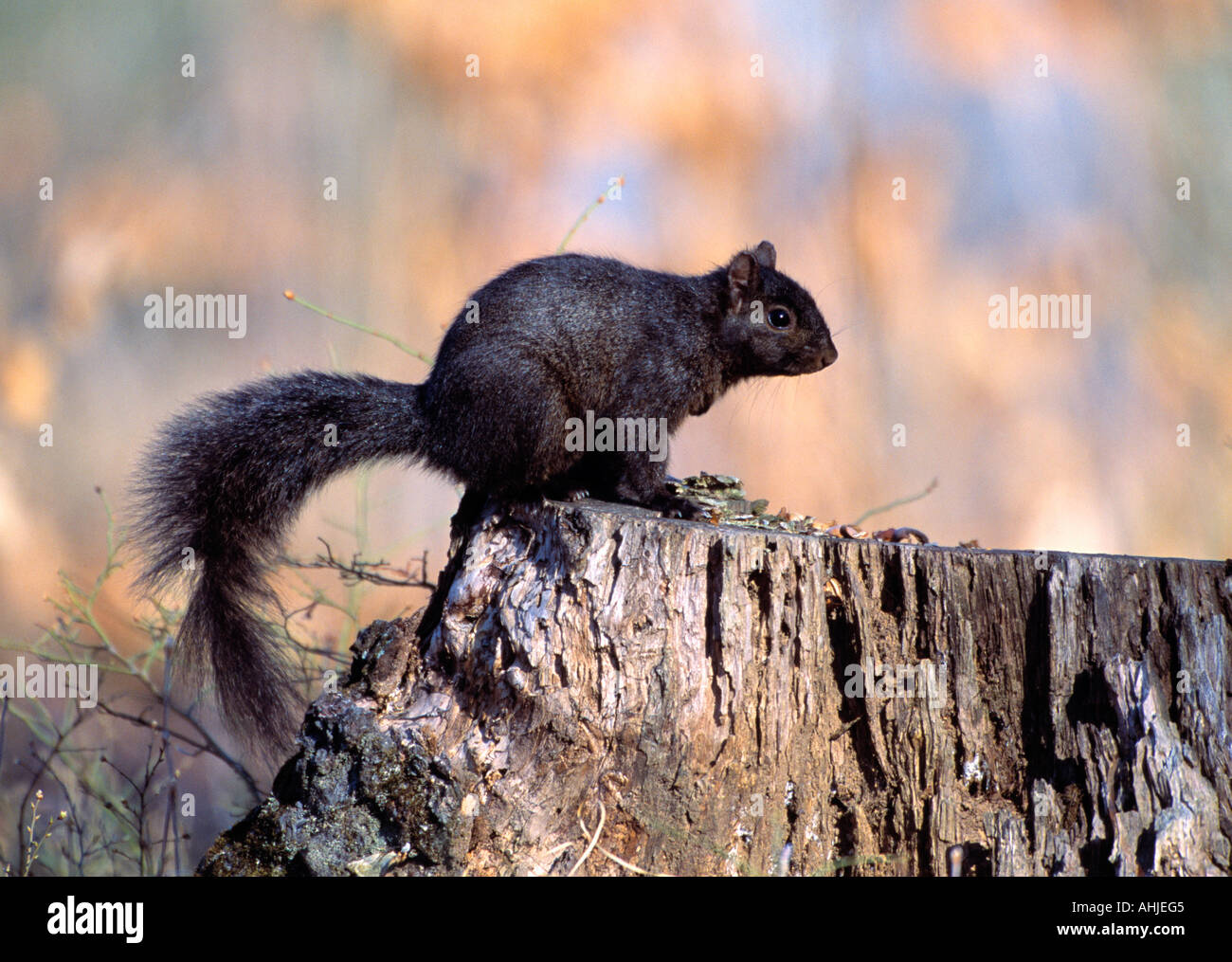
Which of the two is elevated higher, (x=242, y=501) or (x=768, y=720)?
(x=242, y=501)

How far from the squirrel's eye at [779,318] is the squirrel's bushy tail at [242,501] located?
1.78 m

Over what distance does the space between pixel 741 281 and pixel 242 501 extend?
2.36m

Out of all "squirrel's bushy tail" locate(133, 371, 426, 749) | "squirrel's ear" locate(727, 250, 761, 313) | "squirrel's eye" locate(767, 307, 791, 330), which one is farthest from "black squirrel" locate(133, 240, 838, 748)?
"squirrel's eye" locate(767, 307, 791, 330)

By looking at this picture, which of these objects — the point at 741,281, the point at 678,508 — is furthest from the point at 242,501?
the point at 741,281

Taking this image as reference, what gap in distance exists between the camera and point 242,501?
12.8ft

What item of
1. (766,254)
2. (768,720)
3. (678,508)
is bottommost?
(768,720)

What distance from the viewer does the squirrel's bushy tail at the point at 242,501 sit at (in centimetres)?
380

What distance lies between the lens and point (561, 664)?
3.29 metres

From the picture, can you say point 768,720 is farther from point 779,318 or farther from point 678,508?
point 779,318

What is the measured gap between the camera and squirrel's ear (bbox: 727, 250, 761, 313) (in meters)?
4.67

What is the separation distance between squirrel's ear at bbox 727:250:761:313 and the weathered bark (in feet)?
5.52

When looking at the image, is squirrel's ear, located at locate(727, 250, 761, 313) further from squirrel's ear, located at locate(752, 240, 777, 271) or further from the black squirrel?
squirrel's ear, located at locate(752, 240, 777, 271)

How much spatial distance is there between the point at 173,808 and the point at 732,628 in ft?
9.50

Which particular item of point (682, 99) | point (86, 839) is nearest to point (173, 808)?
point (86, 839)
